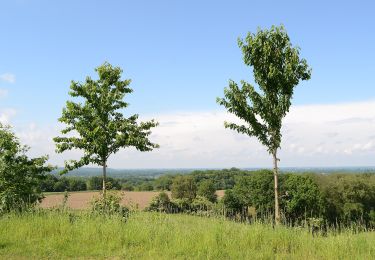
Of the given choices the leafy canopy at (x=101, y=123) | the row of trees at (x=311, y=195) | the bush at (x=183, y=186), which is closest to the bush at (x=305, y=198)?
the row of trees at (x=311, y=195)

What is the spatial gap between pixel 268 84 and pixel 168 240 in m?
6.89

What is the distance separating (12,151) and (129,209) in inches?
448

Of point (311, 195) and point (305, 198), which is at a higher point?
point (311, 195)

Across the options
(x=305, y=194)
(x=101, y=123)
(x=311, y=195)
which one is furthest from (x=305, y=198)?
(x=101, y=123)

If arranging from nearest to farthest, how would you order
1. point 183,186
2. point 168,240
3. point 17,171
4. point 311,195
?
1. point 168,240
2. point 17,171
3. point 311,195
4. point 183,186

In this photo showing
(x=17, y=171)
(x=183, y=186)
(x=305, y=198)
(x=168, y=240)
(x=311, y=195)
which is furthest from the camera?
(x=183, y=186)

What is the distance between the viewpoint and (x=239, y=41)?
13.6 metres

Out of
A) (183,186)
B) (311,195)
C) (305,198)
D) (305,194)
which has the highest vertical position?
(305,194)

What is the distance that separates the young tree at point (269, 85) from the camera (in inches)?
514

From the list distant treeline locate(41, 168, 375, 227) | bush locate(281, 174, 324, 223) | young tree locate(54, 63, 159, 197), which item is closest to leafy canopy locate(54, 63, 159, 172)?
young tree locate(54, 63, 159, 197)

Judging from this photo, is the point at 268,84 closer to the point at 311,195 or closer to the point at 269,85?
the point at 269,85

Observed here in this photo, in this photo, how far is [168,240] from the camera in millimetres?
9219

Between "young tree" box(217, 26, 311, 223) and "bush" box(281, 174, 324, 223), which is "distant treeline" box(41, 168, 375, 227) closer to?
"bush" box(281, 174, 324, 223)

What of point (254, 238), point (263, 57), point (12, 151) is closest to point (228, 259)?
point (254, 238)
